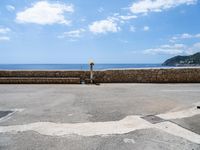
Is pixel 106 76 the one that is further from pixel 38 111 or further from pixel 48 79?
pixel 38 111

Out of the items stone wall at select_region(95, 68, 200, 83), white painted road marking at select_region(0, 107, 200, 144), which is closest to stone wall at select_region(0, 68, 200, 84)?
stone wall at select_region(95, 68, 200, 83)

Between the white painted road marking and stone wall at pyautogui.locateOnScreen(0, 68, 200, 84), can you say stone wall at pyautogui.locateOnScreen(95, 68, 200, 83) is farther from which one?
the white painted road marking

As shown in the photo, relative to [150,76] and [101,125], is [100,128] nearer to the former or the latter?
[101,125]

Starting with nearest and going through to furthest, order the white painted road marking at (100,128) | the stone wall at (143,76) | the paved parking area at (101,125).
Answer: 1. the paved parking area at (101,125)
2. the white painted road marking at (100,128)
3. the stone wall at (143,76)

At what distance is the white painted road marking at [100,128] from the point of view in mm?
Answer: 4555

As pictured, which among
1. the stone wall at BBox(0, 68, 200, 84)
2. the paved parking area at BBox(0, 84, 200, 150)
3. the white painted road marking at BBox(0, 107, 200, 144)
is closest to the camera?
the paved parking area at BBox(0, 84, 200, 150)

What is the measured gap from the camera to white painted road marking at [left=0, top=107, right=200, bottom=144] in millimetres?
4555

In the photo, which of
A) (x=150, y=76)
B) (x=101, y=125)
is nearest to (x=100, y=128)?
(x=101, y=125)

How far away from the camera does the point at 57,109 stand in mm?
6711

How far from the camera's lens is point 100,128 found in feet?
16.0

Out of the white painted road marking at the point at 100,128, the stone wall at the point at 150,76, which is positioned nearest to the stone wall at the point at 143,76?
the stone wall at the point at 150,76

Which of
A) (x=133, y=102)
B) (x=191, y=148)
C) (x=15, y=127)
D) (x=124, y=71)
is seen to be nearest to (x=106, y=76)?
(x=124, y=71)

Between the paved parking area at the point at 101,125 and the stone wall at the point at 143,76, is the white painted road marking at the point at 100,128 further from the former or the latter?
the stone wall at the point at 143,76

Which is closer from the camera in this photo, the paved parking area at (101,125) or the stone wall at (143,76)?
the paved parking area at (101,125)
